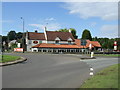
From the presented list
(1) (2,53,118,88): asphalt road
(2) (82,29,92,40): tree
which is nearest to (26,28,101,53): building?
(2) (82,29,92,40): tree

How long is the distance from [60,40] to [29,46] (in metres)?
13.1

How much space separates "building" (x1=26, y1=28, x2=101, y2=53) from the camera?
83662 millimetres

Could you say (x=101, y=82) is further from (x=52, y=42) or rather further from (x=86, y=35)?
(x=86, y=35)

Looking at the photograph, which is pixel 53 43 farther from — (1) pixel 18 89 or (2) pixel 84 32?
(1) pixel 18 89

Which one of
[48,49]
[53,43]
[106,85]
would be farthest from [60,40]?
[106,85]

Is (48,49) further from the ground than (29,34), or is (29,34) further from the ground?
(29,34)

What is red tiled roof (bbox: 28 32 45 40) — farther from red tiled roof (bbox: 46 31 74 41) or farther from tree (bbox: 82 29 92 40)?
tree (bbox: 82 29 92 40)

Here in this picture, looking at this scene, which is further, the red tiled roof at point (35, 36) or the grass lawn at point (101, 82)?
the red tiled roof at point (35, 36)

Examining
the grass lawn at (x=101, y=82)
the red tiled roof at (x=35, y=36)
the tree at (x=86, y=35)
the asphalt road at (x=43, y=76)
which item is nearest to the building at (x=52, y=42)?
the red tiled roof at (x=35, y=36)

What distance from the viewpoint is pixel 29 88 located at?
882 cm

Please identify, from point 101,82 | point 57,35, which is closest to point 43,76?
point 101,82

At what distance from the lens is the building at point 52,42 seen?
274 ft

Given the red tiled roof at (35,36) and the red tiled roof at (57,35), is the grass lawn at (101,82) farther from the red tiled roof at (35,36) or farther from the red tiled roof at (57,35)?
the red tiled roof at (57,35)

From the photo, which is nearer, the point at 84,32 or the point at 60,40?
the point at 60,40
